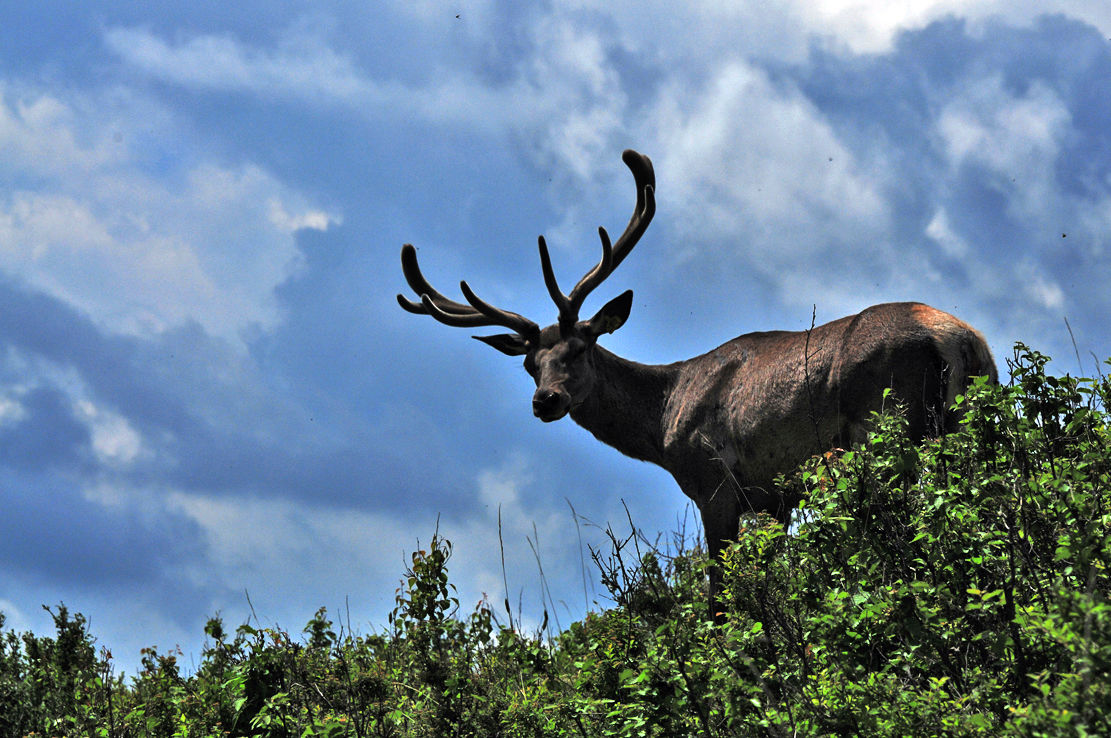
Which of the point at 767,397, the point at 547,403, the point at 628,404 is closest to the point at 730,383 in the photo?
the point at 767,397

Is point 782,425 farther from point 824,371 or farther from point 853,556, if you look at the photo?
point 853,556

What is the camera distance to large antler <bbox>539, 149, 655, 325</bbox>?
948 cm

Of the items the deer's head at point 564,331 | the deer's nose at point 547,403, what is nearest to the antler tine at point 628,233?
the deer's head at point 564,331

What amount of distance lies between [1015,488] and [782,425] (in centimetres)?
399

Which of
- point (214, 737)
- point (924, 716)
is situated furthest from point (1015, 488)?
point (214, 737)

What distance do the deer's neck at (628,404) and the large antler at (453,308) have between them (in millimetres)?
877

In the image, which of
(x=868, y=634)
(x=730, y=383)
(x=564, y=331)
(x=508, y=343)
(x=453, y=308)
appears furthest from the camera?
(x=453, y=308)

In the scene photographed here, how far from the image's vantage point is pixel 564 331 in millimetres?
9688

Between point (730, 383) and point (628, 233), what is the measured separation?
7.66 ft

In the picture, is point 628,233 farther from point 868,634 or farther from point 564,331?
point 868,634

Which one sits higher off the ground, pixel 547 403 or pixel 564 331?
pixel 564 331

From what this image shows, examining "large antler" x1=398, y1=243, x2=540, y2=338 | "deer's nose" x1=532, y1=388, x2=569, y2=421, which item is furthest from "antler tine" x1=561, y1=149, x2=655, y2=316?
"deer's nose" x1=532, y1=388, x2=569, y2=421

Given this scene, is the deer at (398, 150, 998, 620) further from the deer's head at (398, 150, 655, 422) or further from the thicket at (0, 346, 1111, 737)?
the thicket at (0, 346, 1111, 737)

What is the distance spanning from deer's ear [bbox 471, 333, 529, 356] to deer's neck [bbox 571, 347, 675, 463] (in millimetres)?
758
